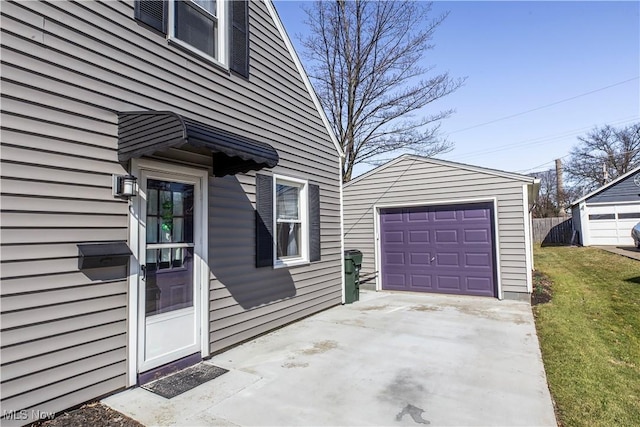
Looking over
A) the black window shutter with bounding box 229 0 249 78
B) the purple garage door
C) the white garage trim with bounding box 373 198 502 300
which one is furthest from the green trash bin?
the black window shutter with bounding box 229 0 249 78

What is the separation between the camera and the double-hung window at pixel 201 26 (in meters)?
3.98

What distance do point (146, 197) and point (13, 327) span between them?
1460 mm

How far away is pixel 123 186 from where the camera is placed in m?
3.14

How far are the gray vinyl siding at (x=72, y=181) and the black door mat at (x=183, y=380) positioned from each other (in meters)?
0.31

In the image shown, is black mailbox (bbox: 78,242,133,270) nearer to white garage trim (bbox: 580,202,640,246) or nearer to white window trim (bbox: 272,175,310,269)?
white window trim (bbox: 272,175,310,269)

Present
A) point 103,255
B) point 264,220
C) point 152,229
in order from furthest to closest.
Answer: point 264,220, point 152,229, point 103,255

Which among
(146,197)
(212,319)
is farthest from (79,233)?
(212,319)

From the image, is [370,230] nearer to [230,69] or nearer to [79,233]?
[230,69]

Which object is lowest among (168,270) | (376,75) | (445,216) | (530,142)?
(168,270)

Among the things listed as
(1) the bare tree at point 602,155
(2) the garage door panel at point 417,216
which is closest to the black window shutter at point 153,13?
(2) the garage door panel at point 417,216

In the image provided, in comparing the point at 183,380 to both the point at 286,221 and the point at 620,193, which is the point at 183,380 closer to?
the point at 286,221

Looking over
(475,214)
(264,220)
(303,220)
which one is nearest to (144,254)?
(264,220)

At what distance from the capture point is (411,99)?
1443 cm

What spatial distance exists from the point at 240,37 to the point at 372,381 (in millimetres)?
4621
